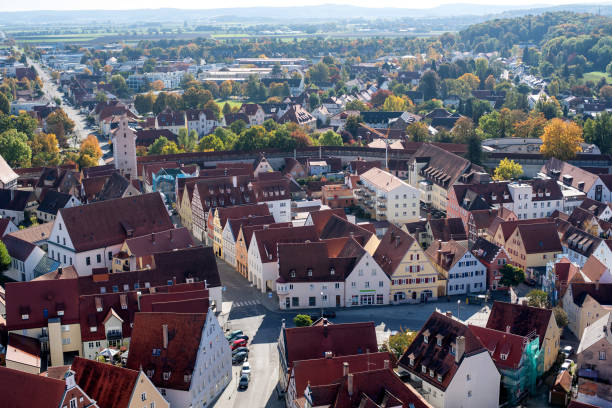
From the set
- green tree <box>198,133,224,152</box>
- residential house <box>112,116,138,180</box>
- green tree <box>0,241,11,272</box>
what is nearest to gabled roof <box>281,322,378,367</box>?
green tree <box>0,241,11,272</box>

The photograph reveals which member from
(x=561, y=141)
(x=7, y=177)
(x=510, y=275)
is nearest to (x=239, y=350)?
(x=510, y=275)

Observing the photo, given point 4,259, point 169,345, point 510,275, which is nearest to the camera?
point 169,345

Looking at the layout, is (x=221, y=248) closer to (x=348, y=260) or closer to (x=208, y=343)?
(x=348, y=260)

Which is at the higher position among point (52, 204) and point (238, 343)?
point (238, 343)

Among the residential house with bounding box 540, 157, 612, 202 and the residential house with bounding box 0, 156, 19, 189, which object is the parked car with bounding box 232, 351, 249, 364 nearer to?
the residential house with bounding box 540, 157, 612, 202

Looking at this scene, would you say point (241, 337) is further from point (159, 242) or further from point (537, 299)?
point (537, 299)

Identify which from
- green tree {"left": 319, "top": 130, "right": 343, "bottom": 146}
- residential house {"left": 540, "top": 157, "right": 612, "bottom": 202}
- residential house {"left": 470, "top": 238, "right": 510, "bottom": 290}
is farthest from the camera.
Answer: green tree {"left": 319, "top": 130, "right": 343, "bottom": 146}
